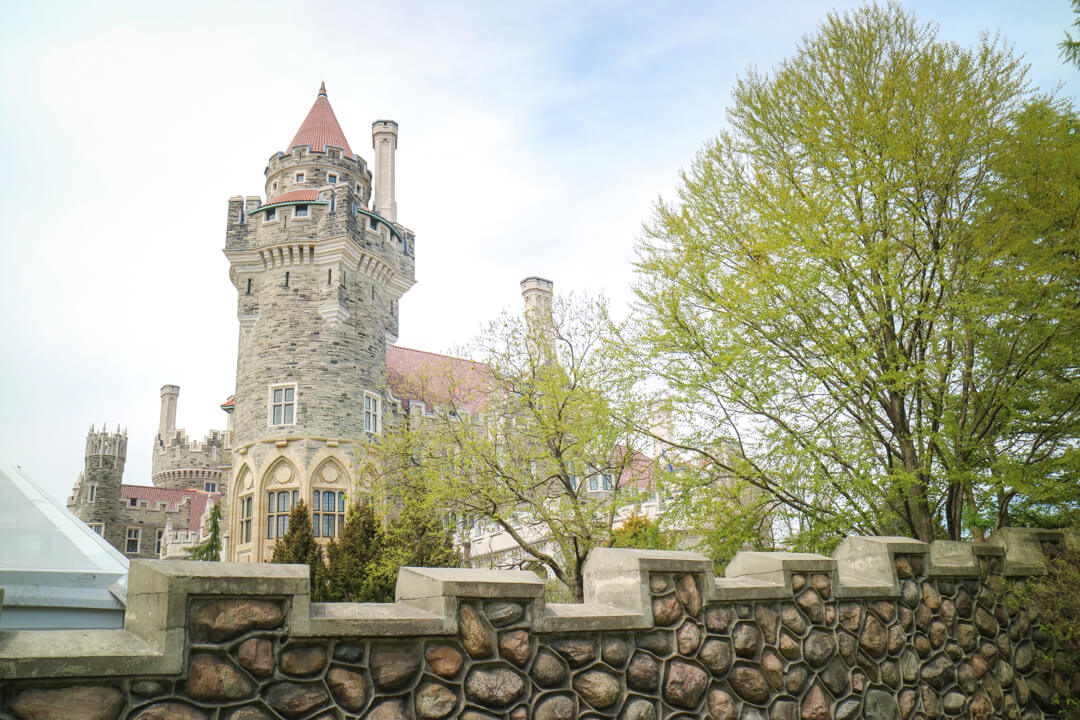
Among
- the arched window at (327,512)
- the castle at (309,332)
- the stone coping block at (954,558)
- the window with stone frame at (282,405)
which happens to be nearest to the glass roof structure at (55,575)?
the stone coping block at (954,558)

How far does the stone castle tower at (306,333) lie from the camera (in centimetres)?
2811

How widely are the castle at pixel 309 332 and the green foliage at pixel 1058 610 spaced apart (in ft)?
66.6

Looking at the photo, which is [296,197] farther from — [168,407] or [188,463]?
[168,407]

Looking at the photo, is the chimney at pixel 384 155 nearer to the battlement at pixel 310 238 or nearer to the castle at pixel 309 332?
the castle at pixel 309 332

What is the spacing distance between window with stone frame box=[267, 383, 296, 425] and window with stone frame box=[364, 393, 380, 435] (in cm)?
274

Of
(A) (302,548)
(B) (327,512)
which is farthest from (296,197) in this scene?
(A) (302,548)

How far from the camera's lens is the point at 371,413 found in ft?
100

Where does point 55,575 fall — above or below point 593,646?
above

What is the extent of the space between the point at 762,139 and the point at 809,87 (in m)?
0.86

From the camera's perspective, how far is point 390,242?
3303 cm

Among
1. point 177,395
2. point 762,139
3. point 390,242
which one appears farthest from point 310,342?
point 177,395

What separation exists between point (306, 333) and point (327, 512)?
6.65 m

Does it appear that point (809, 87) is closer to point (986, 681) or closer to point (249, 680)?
point (986, 681)

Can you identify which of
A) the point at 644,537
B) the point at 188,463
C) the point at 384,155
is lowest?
the point at 644,537
